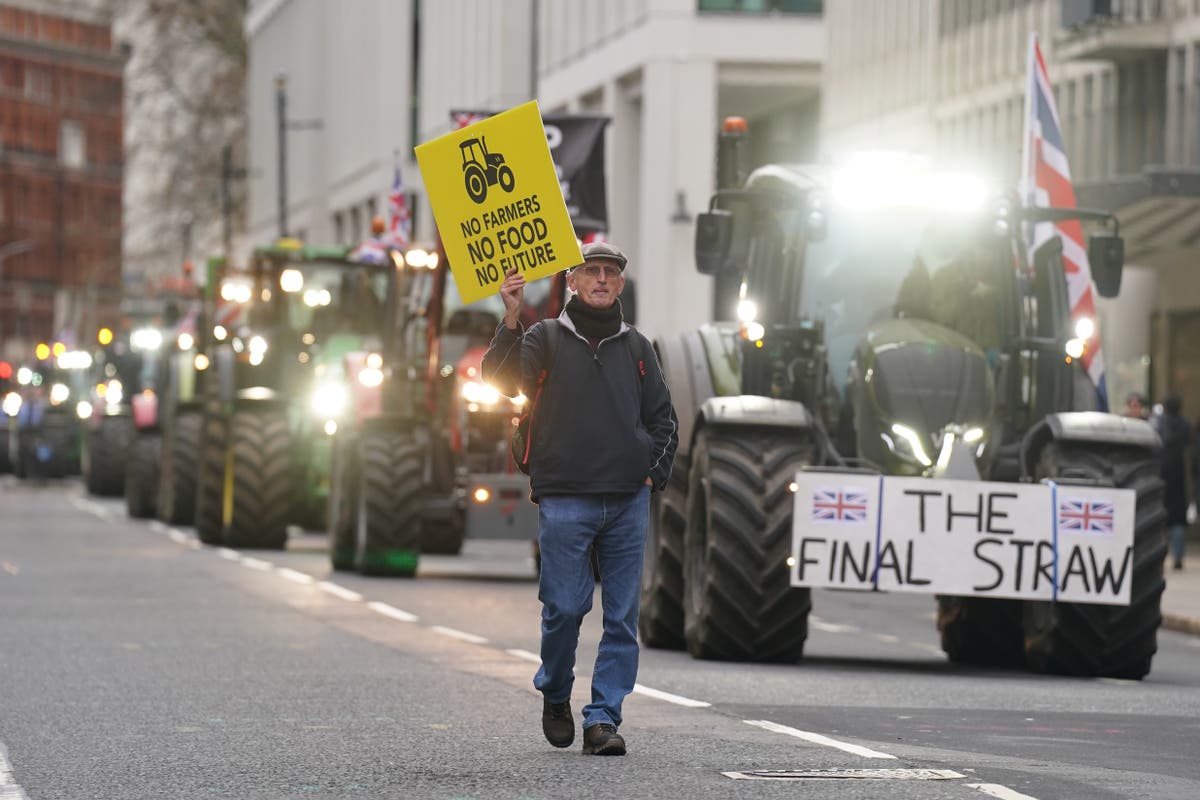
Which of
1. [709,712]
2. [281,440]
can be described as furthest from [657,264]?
[709,712]

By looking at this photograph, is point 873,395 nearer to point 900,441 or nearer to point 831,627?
point 900,441

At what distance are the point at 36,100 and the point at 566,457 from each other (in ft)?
481

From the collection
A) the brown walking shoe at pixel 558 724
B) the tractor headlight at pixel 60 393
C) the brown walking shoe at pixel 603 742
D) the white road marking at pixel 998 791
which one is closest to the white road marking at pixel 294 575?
the brown walking shoe at pixel 558 724

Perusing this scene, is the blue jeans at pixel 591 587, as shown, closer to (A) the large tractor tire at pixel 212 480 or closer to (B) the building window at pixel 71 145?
(A) the large tractor tire at pixel 212 480

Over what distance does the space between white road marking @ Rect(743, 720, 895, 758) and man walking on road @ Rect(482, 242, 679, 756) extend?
0.89 metres

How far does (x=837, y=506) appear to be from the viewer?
16.2 meters

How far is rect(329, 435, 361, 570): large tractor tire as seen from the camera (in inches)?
1020

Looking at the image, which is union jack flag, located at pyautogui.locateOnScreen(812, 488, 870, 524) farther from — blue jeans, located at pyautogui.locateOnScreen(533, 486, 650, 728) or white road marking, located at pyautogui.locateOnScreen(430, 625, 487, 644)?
blue jeans, located at pyautogui.locateOnScreen(533, 486, 650, 728)

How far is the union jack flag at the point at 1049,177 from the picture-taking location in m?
21.5

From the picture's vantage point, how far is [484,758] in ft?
37.0

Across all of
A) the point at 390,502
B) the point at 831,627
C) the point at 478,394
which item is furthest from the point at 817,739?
the point at 478,394

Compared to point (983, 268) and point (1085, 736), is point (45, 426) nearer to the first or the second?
point (983, 268)

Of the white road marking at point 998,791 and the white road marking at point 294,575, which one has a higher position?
the white road marking at point 998,791

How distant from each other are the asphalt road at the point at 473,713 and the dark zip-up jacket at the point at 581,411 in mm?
1059
